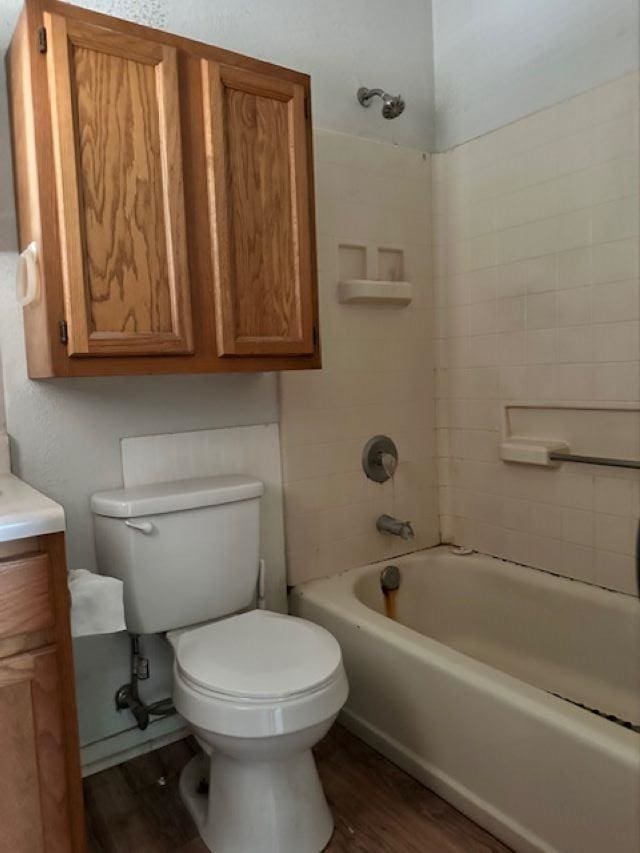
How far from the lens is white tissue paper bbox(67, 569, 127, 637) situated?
1316 mm

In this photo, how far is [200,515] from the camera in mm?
1681

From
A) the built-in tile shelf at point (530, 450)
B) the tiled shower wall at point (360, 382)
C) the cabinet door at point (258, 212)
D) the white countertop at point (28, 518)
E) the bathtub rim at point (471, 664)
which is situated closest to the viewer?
the white countertop at point (28, 518)

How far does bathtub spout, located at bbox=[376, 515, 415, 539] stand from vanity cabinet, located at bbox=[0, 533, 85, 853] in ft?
4.07

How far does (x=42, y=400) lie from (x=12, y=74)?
2.53ft

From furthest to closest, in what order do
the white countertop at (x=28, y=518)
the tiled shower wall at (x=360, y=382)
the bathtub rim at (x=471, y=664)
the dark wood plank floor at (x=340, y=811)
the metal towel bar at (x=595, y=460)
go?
the tiled shower wall at (x=360, y=382), the metal towel bar at (x=595, y=460), the dark wood plank floor at (x=340, y=811), the bathtub rim at (x=471, y=664), the white countertop at (x=28, y=518)

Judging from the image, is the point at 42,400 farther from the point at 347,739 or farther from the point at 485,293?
the point at 485,293

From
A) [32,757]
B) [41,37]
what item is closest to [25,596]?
[32,757]

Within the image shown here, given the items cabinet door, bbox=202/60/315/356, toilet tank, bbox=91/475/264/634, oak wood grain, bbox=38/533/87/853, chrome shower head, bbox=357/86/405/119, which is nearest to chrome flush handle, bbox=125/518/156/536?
toilet tank, bbox=91/475/264/634

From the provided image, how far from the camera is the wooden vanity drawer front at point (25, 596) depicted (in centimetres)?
113

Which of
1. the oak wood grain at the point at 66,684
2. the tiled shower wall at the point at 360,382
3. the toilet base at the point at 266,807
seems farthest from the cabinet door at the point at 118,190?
the toilet base at the point at 266,807

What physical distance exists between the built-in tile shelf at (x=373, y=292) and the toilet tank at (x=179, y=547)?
2.38 feet

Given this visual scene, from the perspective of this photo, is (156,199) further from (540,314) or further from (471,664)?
(471,664)

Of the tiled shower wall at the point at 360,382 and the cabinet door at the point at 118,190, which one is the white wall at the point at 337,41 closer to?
the tiled shower wall at the point at 360,382

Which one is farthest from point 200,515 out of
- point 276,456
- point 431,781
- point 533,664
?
point 533,664
